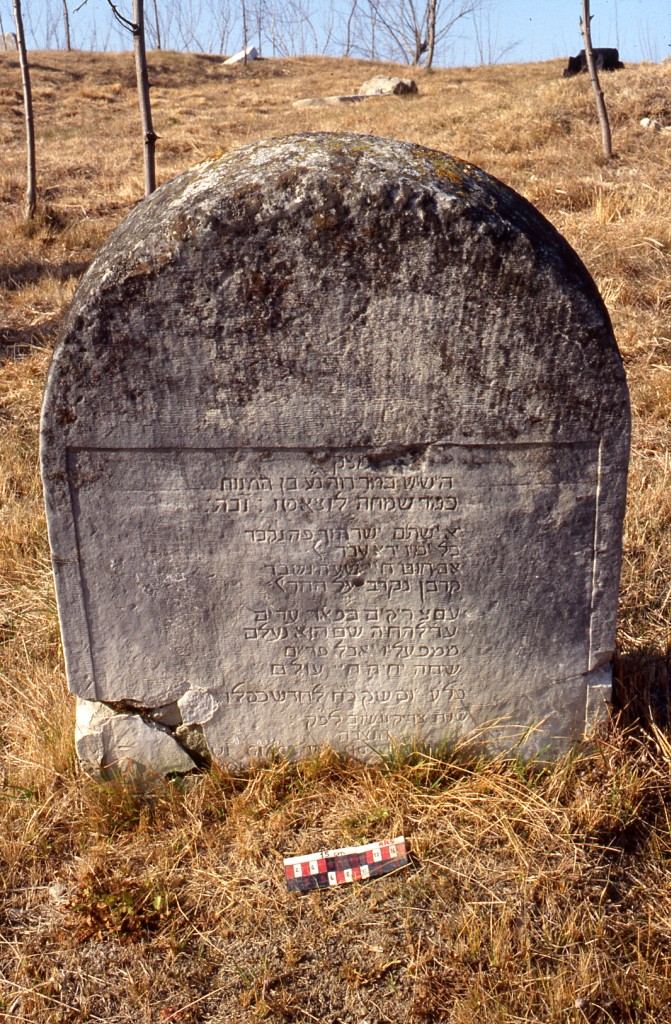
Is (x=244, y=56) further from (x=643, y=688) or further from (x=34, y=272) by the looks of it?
(x=643, y=688)

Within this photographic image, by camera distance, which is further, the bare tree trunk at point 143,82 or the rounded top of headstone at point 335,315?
the bare tree trunk at point 143,82

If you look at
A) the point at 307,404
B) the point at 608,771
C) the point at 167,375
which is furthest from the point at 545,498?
the point at 167,375

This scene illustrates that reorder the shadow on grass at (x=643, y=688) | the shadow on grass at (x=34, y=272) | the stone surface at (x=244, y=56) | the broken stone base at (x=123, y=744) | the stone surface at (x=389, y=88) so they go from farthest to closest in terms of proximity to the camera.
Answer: the stone surface at (x=244, y=56) < the stone surface at (x=389, y=88) < the shadow on grass at (x=34, y=272) < the shadow on grass at (x=643, y=688) < the broken stone base at (x=123, y=744)

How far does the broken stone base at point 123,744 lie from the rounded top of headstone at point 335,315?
931 millimetres

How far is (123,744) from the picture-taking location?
279 centimetres

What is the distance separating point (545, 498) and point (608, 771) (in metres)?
0.91

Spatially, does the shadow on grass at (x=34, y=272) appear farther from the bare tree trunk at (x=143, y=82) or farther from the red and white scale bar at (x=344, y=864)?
the red and white scale bar at (x=344, y=864)

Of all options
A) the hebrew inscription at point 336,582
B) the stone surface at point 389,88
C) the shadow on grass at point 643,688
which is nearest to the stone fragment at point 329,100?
the stone surface at point 389,88

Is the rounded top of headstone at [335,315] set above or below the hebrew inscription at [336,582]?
above

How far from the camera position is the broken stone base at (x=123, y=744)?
2762mm

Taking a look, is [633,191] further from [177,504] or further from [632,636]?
[177,504]

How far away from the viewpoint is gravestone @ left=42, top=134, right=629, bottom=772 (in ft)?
7.27

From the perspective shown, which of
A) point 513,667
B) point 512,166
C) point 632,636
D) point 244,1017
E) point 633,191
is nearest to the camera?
point 244,1017

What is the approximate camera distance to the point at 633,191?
8.48 meters
